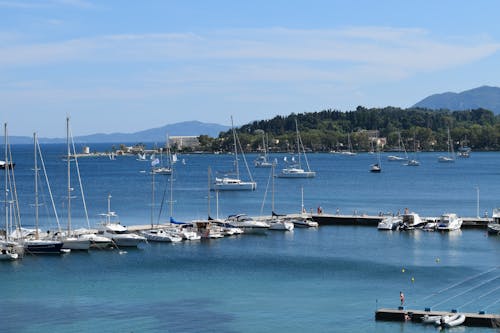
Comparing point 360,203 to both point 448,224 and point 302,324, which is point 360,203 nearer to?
point 448,224

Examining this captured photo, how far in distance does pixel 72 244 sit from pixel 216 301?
19.4m

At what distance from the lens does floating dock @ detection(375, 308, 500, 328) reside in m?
38.2

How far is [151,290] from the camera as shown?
47.3 m

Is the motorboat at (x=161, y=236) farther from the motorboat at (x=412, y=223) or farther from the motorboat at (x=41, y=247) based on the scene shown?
the motorboat at (x=412, y=223)

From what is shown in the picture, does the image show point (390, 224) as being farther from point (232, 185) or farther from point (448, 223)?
point (232, 185)

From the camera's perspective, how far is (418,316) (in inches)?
1545

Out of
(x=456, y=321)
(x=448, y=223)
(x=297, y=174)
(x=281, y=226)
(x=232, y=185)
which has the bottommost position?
(x=456, y=321)

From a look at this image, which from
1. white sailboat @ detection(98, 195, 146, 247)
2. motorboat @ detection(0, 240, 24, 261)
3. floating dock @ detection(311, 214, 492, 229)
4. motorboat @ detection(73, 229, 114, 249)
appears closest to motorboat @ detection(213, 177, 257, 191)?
floating dock @ detection(311, 214, 492, 229)

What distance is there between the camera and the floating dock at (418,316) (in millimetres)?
38250

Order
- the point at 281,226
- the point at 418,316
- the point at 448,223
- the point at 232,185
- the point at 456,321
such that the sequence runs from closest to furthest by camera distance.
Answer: the point at 456,321, the point at 418,316, the point at 448,223, the point at 281,226, the point at 232,185

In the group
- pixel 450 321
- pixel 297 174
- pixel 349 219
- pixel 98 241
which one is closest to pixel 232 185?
pixel 297 174

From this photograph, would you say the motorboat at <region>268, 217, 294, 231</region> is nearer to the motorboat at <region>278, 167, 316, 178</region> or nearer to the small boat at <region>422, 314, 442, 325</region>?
the small boat at <region>422, 314, 442, 325</region>

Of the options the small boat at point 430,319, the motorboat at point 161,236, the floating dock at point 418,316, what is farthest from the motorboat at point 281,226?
the small boat at point 430,319

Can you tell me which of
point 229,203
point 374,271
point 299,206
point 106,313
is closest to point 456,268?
point 374,271
